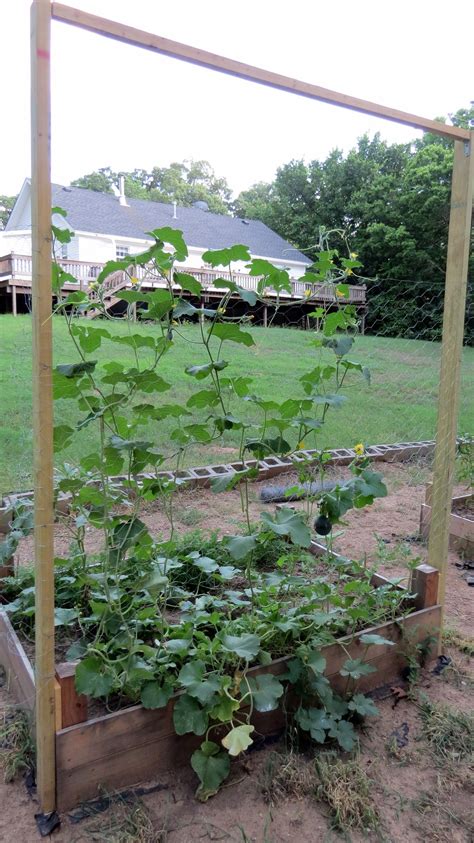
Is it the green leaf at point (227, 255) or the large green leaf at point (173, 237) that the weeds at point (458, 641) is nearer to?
the green leaf at point (227, 255)

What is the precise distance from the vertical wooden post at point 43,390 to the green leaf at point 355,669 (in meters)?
0.92

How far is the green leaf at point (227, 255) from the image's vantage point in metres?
1.68

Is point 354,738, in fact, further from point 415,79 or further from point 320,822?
point 415,79

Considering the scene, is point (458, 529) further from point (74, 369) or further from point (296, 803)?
point (74, 369)

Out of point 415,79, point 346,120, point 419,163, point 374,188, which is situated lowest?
point 346,120

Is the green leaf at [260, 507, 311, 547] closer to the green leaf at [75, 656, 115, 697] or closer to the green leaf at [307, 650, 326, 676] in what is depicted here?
the green leaf at [307, 650, 326, 676]

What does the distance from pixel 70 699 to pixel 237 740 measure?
1.47 feet

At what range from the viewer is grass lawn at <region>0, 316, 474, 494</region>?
4.32 meters

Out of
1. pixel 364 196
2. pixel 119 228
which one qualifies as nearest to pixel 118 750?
pixel 119 228

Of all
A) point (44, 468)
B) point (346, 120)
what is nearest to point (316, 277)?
point (346, 120)

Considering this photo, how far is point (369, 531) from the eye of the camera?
358 centimetres

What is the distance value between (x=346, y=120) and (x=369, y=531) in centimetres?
235

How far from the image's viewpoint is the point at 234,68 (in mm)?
1643

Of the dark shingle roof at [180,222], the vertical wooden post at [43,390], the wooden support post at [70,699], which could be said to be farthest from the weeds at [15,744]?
the dark shingle roof at [180,222]
